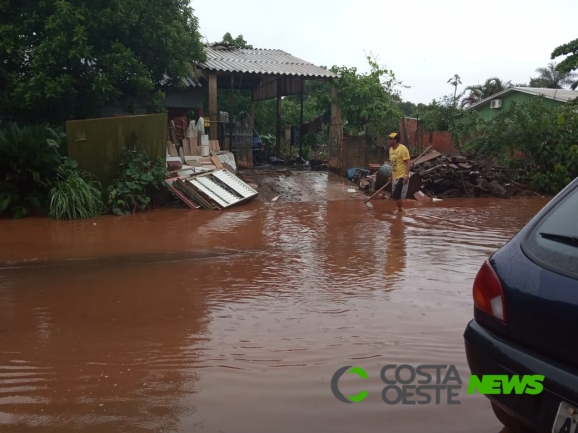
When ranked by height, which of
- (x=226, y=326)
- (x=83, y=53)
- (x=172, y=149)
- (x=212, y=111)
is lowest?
(x=226, y=326)

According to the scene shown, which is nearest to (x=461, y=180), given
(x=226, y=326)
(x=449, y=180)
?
(x=449, y=180)

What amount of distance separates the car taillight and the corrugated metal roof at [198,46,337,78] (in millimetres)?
13863

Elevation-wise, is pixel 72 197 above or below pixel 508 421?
above

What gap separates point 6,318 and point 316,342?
283 centimetres

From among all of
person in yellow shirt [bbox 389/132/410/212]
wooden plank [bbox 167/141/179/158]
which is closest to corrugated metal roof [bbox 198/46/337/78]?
wooden plank [bbox 167/141/179/158]

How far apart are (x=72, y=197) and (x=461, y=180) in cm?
1048

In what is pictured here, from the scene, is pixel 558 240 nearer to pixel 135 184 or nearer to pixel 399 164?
pixel 399 164

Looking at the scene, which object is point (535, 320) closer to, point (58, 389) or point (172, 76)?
point (58, 389)

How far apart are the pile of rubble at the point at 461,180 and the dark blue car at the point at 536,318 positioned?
1242cm

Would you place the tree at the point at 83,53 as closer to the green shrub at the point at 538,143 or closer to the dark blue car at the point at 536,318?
the green shrub at the point at 538,143

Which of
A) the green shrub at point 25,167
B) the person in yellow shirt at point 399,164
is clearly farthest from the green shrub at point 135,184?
the person in yellow shirt at point 399,164

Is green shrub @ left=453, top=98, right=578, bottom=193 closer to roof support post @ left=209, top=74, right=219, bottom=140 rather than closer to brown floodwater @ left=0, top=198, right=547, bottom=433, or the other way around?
brown floodwater @ left=0, top=198, right=547, bottom=433

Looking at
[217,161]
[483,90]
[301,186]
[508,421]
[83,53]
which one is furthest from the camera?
[483,90]

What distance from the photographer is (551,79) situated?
3566cm
